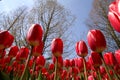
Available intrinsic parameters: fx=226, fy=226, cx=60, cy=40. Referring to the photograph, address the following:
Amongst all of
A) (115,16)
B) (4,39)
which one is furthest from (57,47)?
(115,16)

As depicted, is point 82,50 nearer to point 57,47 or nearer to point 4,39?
point 57,47

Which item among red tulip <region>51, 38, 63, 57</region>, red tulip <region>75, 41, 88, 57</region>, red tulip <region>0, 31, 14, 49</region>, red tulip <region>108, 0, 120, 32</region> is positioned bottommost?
red tulip <region>75, 41, 88, 57</region>

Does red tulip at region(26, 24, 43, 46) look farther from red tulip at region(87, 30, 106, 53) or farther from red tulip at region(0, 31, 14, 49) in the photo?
red tulip at region(87, 30, 106, 53)

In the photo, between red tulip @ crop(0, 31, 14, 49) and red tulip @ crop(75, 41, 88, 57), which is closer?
red tulip @ crop(0, 31, 14, 49)

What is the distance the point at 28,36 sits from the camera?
1361 mm

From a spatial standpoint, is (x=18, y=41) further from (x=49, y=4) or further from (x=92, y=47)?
(x=92, y=47)

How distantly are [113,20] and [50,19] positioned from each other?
1710cm

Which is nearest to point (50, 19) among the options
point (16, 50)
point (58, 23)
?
point (58, 23)

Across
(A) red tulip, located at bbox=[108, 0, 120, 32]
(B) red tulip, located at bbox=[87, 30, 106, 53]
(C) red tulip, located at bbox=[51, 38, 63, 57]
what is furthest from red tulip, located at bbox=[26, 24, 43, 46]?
(A) red tulip, located at bbox=[108, 0, 120, 32]

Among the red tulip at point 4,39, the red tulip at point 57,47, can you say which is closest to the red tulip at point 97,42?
the red tulip at point 57,47

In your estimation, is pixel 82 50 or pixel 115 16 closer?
pixel 115 16

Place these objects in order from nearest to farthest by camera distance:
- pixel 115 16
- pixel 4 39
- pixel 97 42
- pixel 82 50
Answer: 1. pixel 115 16
2. pixel 97 42
3. pixel 4 39
4. pixel 82 50

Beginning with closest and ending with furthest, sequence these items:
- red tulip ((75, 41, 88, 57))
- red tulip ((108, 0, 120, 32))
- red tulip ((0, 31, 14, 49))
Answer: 1. red tulip ((108, 0, 120, 32))
2. red tulip ((0, 31, 14, 49))
3. red tulip ((75, 41, 88, 57))

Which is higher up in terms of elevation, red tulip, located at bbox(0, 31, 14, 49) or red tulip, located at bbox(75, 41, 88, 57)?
red tulip, located at bbox(0, 31, 14, 49)
